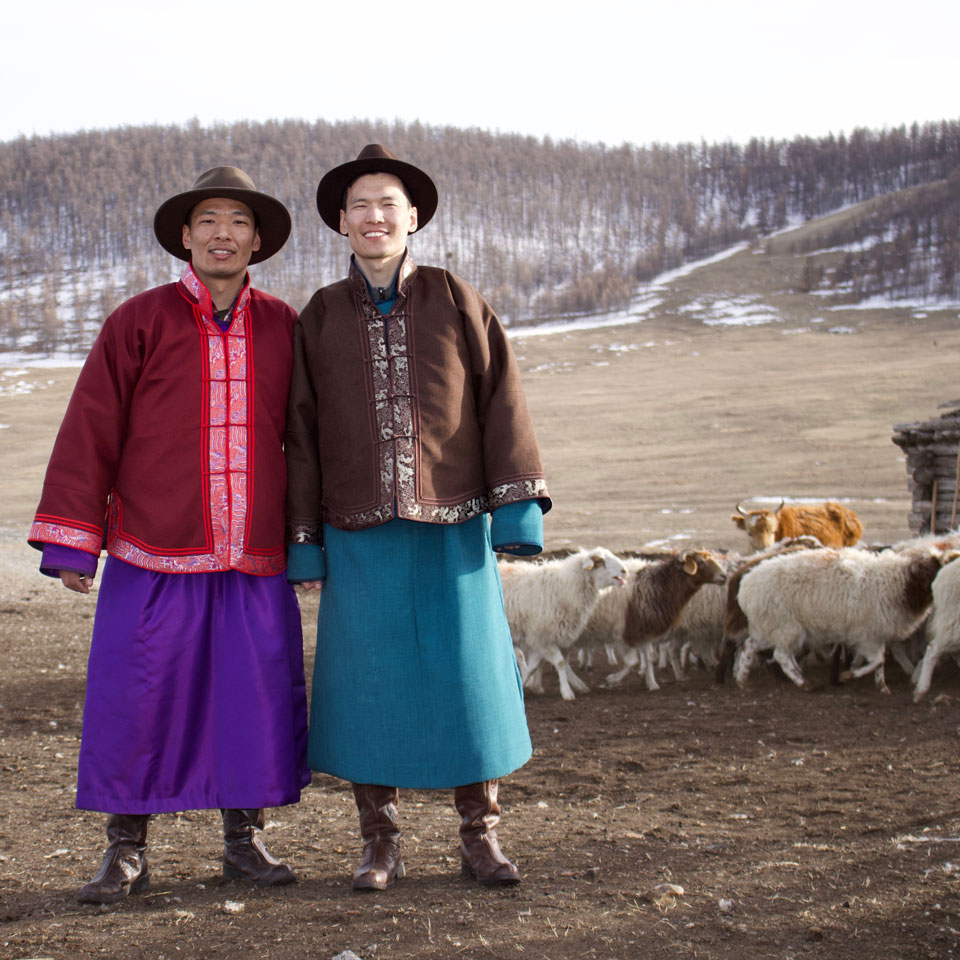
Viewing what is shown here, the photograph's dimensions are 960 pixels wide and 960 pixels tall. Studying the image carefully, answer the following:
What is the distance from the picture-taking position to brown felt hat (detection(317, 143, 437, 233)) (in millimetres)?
3223

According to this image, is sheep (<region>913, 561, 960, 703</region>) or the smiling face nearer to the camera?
the smiling face

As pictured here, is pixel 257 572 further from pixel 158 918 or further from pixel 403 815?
pixel 403 815

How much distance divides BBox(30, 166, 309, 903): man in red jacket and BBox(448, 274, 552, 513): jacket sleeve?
64 cm

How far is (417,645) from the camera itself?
10.1 ft

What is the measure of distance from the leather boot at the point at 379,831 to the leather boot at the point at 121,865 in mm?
668

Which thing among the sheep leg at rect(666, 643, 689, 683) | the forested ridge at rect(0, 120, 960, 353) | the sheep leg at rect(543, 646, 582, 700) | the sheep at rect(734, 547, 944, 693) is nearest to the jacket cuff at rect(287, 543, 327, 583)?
the sheep leg at rect(543, 646, 582, 700)

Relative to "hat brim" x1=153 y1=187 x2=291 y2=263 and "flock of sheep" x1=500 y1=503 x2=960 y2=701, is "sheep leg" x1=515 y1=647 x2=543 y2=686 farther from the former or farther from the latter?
"hat brim" x1=153 y1=187 x2=291 y2=263

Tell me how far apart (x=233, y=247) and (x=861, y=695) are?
5.37 meters

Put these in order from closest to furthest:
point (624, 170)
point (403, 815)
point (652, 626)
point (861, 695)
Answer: point (403, 815) < point (861, 695) < point (652, 626) < point (624, 170)

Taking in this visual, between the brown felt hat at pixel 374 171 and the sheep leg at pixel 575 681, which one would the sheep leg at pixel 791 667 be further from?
the brown felt hat at pixel 374 171

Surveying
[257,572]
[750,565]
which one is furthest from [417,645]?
[750,565]

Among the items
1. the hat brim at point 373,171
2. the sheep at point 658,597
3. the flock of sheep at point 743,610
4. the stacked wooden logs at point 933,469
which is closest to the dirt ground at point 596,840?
the flock of sheep at point 743,610

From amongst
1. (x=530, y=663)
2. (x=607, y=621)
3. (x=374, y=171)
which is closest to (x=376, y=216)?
(x=374, y=171)

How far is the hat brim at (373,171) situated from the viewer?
322 centimetres
